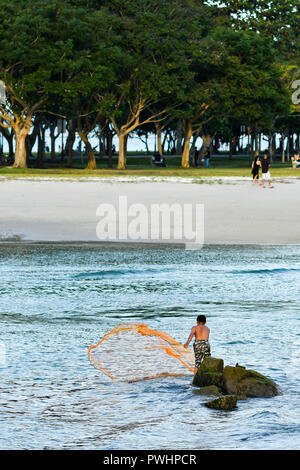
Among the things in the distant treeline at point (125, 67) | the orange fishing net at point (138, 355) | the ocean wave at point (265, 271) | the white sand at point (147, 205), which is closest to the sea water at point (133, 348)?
the ocean wave at point (265, 271)

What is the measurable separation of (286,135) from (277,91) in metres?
21.7

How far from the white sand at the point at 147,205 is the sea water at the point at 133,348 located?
337 cm

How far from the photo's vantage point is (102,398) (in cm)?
830

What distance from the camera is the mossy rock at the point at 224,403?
26.3 ft

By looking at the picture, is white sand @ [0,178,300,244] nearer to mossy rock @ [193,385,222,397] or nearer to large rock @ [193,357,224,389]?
large rock @ [193,357,224,389]

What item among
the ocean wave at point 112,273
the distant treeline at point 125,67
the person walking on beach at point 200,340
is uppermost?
the distant treeline at point 125,67

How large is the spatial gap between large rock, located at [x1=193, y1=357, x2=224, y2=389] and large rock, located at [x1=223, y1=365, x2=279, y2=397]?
76 millimetres

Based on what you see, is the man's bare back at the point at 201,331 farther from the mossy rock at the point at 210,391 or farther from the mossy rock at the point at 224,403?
the mossy rock at the point at 224,403

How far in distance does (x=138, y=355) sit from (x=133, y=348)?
0.34 meters

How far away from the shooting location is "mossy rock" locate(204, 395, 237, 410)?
8.01 meters

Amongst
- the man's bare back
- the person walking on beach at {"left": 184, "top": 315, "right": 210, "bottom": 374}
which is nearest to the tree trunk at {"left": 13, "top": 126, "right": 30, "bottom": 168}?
the person walking on beach at {"left": 184, "top": 315, "right": 210, "bottom": 374}

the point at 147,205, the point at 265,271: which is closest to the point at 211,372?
the point at 265,271

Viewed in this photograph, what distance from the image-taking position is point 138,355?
9.97 metres

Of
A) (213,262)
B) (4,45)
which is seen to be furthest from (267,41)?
(213,262)
